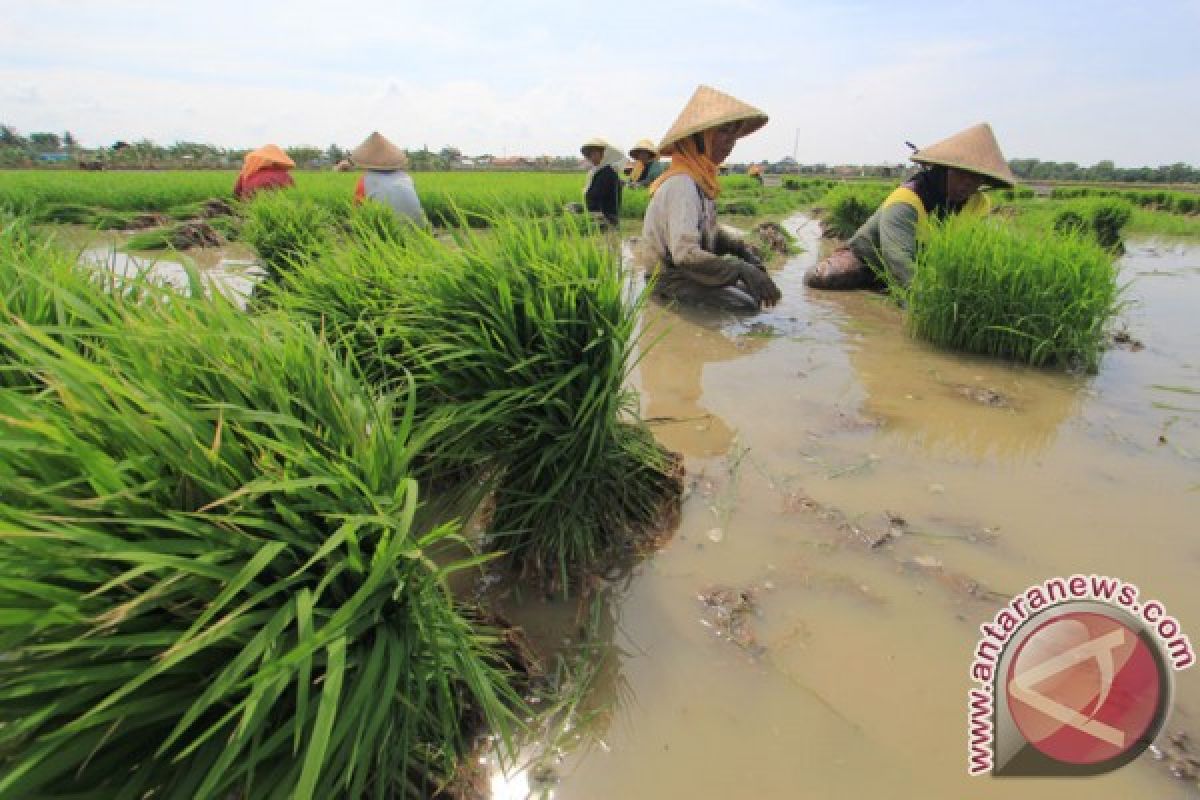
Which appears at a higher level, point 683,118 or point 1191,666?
point 683,118

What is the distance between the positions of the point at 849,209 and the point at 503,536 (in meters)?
10.3

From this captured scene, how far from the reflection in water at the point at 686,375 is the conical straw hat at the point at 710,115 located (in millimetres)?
1339

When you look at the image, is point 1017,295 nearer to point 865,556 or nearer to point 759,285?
point 759,285

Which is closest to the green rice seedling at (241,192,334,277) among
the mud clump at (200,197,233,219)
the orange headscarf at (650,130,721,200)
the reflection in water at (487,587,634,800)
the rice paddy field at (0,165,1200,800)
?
the rice paddy field at (0,165,1200,800)

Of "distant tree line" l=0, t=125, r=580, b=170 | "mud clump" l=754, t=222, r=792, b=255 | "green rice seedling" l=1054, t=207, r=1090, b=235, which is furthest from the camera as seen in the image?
"distant tree line" l=0, t=125, r=580, b=170

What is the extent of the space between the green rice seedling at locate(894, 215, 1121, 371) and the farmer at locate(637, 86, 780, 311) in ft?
3.74

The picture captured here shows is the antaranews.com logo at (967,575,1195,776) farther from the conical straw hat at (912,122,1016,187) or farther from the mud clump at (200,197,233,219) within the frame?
the mud clump at (200,197,233,219)

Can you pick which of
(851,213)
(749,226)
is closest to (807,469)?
(851,213)

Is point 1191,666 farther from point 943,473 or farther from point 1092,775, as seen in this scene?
point 943,473

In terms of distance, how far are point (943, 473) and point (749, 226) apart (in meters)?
10.8

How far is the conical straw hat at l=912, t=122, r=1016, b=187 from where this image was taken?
4.52 m

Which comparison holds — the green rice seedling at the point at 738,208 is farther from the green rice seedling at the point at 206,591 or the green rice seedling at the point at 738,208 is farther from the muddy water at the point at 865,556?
the green rice seedling at the point at 206,591

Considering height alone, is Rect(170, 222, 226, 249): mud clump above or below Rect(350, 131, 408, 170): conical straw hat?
below

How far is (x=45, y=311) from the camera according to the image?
5.09ft
